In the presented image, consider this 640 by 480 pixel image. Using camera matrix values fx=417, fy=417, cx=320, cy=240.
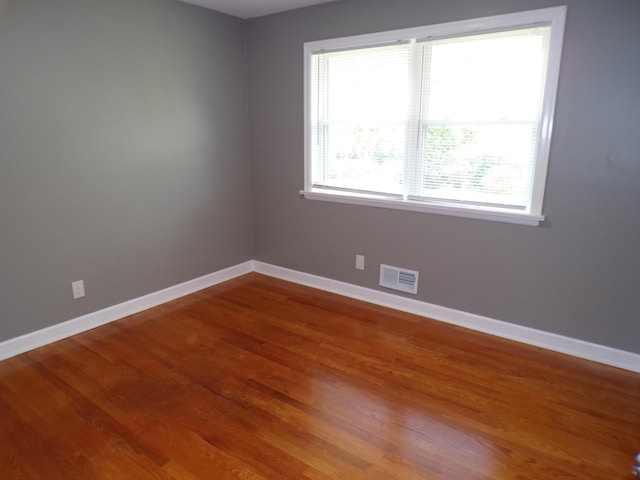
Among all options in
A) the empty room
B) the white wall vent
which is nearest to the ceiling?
the empty room

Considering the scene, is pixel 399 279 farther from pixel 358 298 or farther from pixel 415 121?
pixel 415 121

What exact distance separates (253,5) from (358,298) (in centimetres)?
260

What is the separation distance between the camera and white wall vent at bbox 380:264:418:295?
3375mm

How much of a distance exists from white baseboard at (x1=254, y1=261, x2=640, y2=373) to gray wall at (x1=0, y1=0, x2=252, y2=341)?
1074mm

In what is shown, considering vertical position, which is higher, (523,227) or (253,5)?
(253,5)

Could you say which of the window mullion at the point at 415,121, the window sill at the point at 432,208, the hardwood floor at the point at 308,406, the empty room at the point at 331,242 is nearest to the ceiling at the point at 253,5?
the empty room at the point at 331,242

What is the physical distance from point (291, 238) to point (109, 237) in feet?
5.24

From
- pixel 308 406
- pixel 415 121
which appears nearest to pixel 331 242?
pixel 415 121

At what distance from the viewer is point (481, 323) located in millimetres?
3102

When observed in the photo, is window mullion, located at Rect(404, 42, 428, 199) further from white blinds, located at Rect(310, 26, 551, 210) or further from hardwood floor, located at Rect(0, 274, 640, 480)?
hardwood floor, located at Rect(0, 274, 640, 480)

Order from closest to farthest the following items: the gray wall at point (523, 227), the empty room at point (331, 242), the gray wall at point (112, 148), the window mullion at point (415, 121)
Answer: the empty room at point (331, 242)
the gray wall at point (523, 227)
the gray wall at point (112, 148)
the window mullion at point (415, 121)

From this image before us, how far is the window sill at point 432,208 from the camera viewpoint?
279 centimetres

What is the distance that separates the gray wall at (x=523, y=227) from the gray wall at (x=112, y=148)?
542 mm

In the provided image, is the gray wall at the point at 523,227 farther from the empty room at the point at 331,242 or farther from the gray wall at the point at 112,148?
the gray wall at the point at 112,148
